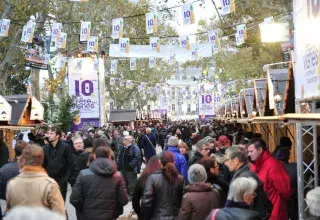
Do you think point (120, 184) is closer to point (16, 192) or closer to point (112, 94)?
point (16, 192)

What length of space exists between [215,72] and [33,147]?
6168cm

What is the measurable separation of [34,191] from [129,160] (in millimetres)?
7851

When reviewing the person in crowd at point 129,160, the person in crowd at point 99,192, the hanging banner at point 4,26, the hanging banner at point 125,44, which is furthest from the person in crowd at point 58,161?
the hanging banner at point 125,44

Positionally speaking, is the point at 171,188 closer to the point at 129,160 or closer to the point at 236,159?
the point at 236,159

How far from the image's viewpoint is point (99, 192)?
25.2 feet

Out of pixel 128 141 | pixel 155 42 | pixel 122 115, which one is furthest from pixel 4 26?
pixel 122 115

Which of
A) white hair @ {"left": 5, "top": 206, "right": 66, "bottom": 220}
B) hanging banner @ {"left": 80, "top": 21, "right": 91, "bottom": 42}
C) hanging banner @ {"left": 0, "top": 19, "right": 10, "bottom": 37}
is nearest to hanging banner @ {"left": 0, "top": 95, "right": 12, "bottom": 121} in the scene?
hanging banner @ {"left": 0, "top": 19, "right": 10, "bottom": 37}

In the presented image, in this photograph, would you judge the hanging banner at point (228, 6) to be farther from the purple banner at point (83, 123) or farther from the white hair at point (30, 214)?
the white hair at point (30, 214)

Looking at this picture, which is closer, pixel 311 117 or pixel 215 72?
pixel 311 117

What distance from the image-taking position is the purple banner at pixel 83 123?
29.0 meters

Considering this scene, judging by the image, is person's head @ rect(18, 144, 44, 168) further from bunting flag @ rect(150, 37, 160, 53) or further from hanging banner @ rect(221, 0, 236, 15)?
bunting flag @ rect(150, 37, 160, 53)

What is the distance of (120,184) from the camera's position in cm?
778

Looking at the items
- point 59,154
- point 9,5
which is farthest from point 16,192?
point 9,5

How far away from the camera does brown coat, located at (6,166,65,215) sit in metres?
6.25
